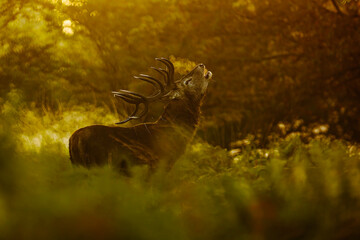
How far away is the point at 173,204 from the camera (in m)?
1.63

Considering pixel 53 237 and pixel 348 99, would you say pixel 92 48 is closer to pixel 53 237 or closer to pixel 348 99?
pixel 348 99

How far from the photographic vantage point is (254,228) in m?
1.51

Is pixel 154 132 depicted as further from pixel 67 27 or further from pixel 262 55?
pixel 67 27

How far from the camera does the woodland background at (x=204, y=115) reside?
150 centimetres

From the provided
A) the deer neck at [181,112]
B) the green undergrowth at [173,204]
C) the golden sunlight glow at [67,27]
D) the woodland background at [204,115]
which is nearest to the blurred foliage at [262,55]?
the woodland background at [204,115]

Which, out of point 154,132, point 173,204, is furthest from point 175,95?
point 173,204

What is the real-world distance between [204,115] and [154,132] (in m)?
6.49

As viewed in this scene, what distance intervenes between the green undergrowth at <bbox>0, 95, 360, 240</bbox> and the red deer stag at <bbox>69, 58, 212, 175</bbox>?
140 centimetres

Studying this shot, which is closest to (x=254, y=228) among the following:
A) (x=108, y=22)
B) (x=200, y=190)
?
(x=200, y=190)

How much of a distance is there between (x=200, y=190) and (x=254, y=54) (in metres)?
8.66

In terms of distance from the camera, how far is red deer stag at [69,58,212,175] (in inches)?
152

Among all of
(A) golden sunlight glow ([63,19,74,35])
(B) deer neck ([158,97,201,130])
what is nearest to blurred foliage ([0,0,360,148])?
(A) golden sunlight glow ([63,19,74,35])

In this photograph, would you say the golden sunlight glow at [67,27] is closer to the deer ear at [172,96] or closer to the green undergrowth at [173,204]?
the deer ear at [172,96]

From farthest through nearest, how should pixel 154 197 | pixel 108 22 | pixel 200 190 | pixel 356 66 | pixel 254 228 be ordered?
pixel 108 22 < pixel 356 66 < pixel 200 190 < pixel 154 197 < pixel 254 228
